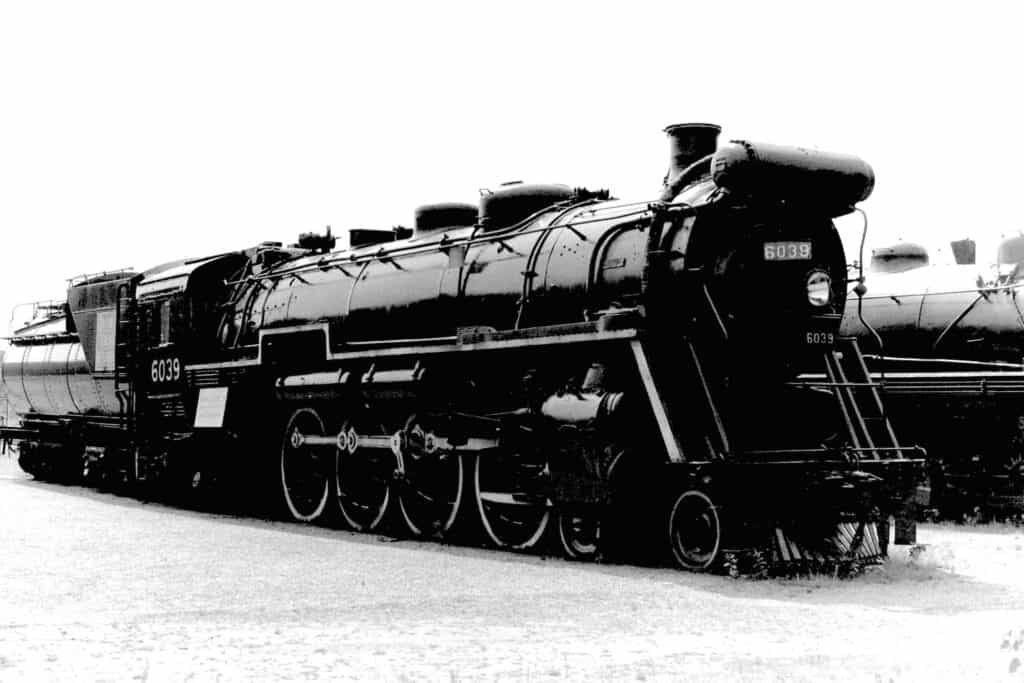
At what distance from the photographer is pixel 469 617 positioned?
7.52 m

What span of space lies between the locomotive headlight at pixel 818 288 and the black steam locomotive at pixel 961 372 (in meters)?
4.14

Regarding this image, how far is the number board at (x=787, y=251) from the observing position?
1039 centimetres

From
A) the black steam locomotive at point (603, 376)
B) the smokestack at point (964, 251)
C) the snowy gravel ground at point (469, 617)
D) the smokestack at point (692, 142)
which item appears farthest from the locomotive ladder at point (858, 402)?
the smokestack at point (964, 251)

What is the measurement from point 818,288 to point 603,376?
6.16 feet

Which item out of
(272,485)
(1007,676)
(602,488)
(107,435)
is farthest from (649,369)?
(107,435)

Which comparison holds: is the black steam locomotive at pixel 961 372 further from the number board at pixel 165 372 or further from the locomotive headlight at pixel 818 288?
the number board at pixel 165 372

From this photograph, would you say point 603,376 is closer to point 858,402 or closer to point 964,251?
point 858,402

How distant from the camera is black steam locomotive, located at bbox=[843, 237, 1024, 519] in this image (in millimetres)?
14133

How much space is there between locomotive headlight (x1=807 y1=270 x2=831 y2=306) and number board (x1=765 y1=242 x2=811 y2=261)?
0.16 metres

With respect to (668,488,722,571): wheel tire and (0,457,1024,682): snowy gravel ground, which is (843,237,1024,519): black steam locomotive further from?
(668,488,722,571): wheel tire

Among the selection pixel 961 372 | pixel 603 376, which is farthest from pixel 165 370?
pixel 961 372

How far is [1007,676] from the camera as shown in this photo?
5723 mm

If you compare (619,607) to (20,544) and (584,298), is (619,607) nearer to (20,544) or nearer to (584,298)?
(584,298)

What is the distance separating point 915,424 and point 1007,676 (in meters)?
9.52
